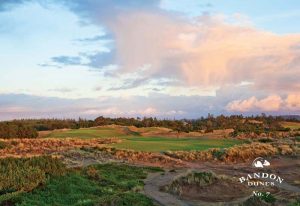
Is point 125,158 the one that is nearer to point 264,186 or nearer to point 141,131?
point 264,186

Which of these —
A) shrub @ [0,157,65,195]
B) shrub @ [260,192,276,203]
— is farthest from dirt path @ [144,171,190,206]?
shrub @ [0,157,65,195]

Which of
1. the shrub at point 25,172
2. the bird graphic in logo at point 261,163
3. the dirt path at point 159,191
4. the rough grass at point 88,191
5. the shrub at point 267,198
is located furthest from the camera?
the bird graphic in logo at point 261,163

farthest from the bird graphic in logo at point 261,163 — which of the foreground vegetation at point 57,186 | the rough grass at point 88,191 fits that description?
the foreground vegetation at point 57,186

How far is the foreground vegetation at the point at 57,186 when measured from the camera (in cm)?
1709

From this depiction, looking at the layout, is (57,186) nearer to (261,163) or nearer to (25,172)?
(25,172)

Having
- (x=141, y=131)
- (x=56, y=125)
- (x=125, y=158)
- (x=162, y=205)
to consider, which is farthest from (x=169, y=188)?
(x=56, y=125)

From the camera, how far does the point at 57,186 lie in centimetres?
1923

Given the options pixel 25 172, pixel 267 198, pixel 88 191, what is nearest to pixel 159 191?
pixel 88 191

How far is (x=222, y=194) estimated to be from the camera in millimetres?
22047

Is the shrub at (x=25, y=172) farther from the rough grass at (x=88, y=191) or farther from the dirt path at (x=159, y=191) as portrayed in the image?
the dirt path at (x=159, y=191)

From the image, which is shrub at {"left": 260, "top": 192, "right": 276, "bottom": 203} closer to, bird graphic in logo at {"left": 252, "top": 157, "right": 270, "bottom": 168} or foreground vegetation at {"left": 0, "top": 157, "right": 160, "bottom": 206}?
foreground vegetation at {"left": 0, "top": 157, "right": 160, "bottom": 206}

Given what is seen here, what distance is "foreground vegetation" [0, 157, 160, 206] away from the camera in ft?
56.1

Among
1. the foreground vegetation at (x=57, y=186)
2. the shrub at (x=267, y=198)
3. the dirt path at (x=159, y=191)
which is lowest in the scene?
the dirt path at (x=159, y=191)

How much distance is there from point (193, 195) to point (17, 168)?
821cm
